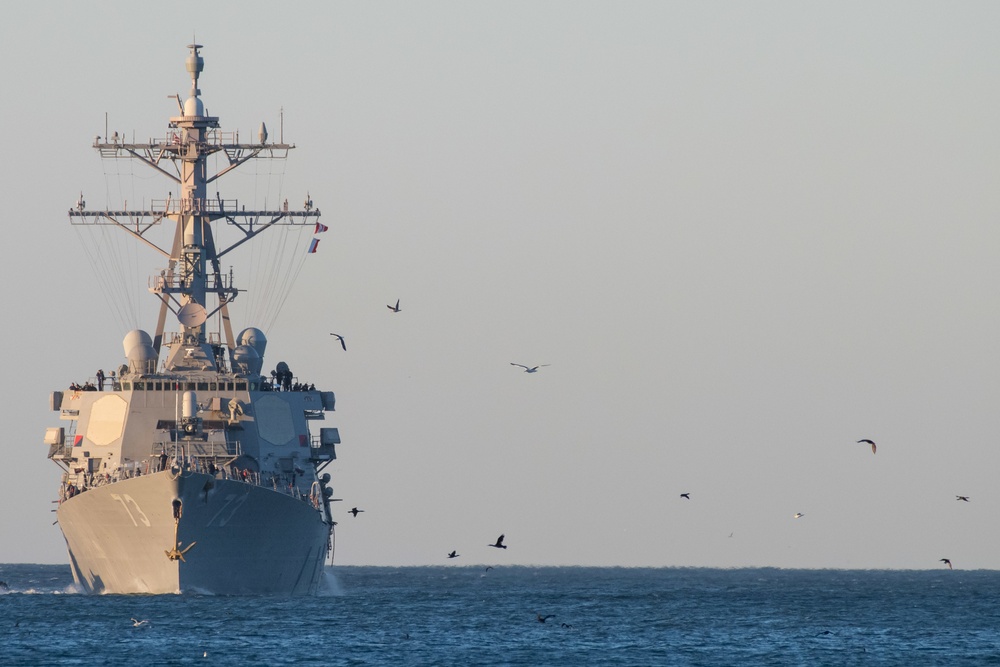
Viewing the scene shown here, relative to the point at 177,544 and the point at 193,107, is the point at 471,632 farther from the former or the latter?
the point at 193,107

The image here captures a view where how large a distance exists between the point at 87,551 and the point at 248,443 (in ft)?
23.3

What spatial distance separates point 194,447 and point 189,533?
5.73 m

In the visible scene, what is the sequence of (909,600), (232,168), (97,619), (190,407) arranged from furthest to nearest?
(909,600) < (232,168) < (190,407) < (97,619)

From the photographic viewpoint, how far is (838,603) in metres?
88.2


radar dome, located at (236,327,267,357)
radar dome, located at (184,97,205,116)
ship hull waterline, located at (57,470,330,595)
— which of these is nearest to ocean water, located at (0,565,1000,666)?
ship hull waterline, located at (57,470,330,595)

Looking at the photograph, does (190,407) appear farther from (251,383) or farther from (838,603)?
(838,603)

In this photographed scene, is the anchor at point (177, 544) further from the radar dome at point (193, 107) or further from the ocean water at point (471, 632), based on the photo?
the radar dome at point (193, 107)

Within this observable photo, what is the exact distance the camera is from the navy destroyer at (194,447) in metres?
65.1

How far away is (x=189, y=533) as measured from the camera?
64.6m

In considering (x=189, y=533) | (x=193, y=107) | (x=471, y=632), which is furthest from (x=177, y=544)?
(x=193, y=107)

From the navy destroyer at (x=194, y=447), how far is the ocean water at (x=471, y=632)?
1.72 m

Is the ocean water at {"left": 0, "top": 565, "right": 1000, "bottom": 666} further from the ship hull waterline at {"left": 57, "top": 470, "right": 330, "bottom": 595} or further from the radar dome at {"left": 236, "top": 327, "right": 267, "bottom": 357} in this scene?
the radar dome at {"left": 236, "top": 327, "right": 267, "bottom": 357}

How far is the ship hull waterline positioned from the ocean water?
0.90 m

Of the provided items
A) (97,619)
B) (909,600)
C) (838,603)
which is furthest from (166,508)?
(909,600)
